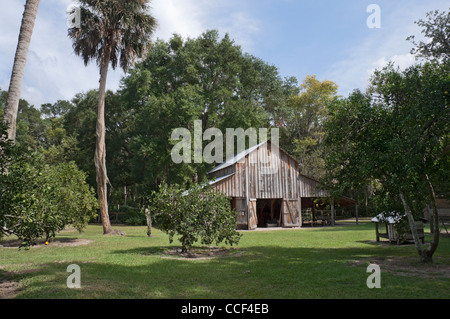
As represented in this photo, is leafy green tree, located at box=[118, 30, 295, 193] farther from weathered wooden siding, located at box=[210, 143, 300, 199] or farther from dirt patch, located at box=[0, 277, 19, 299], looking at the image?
dirt patch, located at box=[0, 277, 19, 299]

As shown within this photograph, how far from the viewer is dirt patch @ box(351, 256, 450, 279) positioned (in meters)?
8.30

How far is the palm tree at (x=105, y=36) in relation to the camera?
20250 mm

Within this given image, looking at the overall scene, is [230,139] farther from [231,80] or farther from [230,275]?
[230,275]

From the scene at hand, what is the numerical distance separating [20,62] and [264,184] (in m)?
20.8

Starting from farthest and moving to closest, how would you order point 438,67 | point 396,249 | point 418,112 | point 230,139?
1. point 230,139
2. point 396,249
3. point 438,67
4. point 418,112

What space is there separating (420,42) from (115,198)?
40.7m

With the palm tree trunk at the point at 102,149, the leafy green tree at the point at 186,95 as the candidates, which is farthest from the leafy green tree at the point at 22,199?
the leafy green tree at the point at 186,95

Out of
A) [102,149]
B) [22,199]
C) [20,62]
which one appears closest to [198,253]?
[22,199]

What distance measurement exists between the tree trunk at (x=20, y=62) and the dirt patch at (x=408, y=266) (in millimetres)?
11587

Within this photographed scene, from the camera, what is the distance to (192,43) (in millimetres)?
37500

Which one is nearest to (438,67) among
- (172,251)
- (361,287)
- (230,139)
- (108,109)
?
(361,287)

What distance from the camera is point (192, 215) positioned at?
12016mm

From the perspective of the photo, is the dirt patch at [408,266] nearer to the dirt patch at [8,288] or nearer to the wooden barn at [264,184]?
the dirt patch at [8,288]

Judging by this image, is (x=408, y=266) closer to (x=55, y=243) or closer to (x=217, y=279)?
(x=217, y=279)
